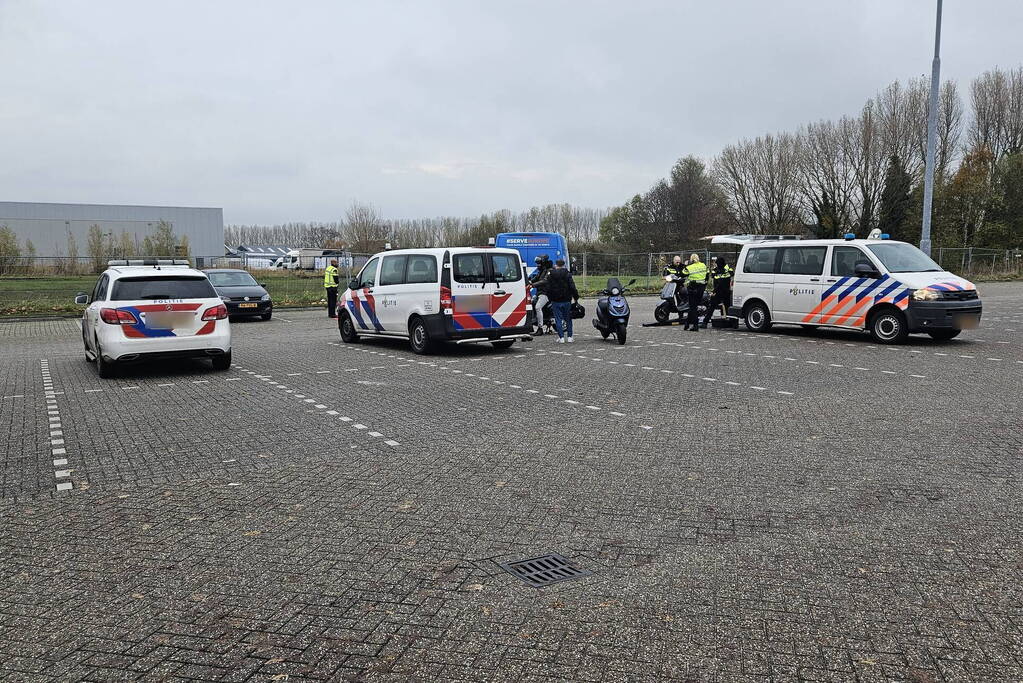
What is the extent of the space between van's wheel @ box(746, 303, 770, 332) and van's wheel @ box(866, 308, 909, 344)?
7.95ft

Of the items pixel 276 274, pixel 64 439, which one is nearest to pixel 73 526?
pixel 64 439

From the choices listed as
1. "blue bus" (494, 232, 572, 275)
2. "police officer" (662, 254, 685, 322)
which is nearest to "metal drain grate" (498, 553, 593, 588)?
"police officer" (662, 254, 685, 322)

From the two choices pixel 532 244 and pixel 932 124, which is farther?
pixel 532 244

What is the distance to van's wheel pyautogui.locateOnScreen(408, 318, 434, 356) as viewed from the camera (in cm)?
1415

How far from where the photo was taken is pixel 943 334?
14914 millimetres

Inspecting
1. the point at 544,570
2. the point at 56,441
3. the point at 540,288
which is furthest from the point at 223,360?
the point at 544,570

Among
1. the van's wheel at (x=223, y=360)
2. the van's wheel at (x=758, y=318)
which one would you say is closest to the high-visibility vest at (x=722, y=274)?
the van's wheel at (x=758, y=318)

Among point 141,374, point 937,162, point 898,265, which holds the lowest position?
point 141,374

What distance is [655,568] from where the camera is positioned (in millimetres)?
4344

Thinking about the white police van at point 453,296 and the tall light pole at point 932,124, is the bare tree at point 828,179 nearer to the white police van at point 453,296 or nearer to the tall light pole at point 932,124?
the tall light pole at point 932,124

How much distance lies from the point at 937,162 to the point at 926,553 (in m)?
55.7

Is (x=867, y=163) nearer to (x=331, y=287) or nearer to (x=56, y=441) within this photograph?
(x=331, y=287)

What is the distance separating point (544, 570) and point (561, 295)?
1165 cm

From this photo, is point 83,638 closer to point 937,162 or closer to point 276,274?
point 276,274
